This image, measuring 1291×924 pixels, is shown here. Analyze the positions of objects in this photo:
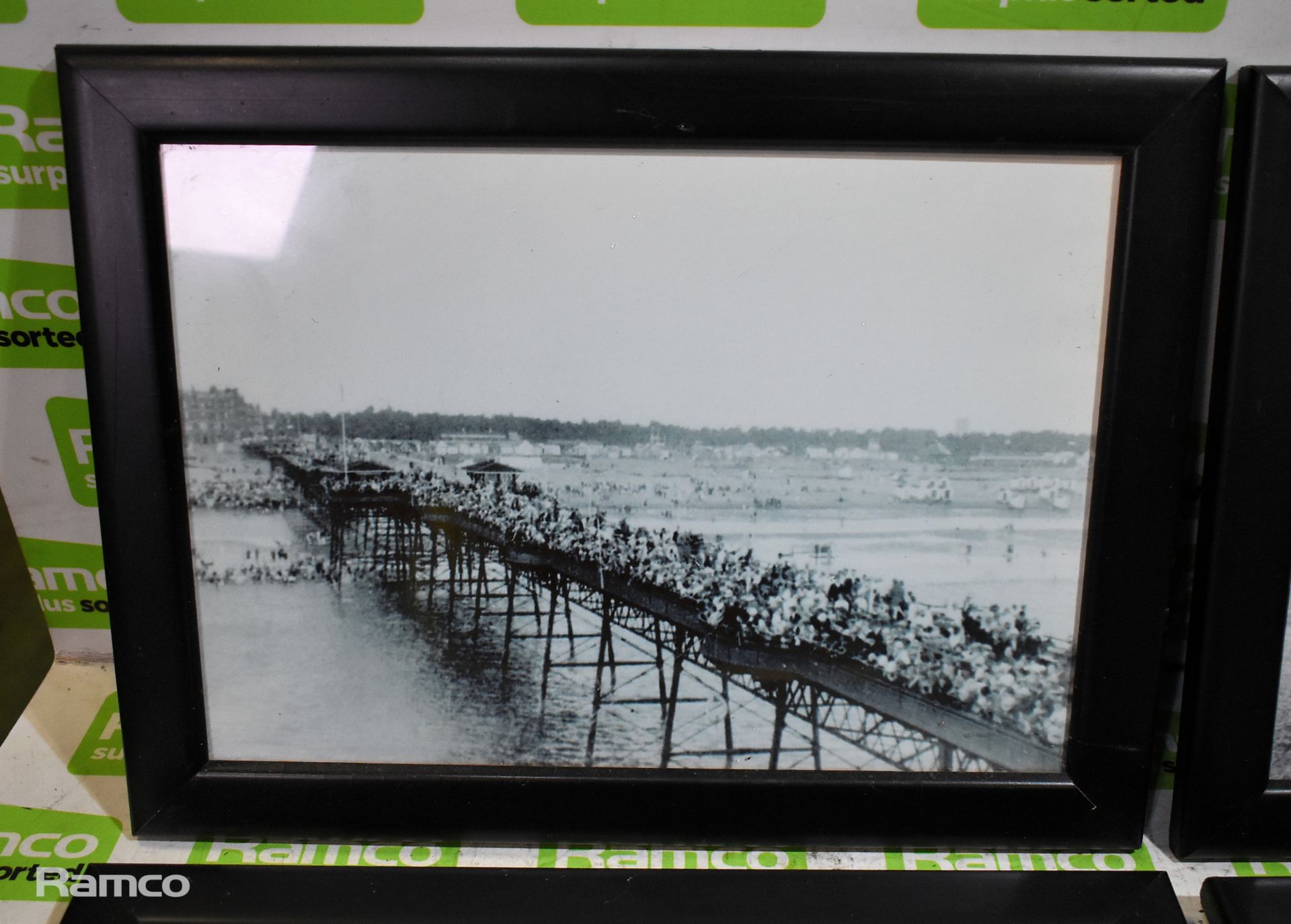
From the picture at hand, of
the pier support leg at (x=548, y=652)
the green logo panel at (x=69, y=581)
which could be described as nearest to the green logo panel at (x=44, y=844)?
the green logo panel at (x=69, y=581)

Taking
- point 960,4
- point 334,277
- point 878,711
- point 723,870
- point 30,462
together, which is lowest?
point 723,870

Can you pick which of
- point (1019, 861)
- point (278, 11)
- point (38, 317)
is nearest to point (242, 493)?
point (38, 317)

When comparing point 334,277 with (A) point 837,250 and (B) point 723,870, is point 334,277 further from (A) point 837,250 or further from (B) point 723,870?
(B) point 723,870

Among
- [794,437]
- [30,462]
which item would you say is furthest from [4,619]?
[794,437]

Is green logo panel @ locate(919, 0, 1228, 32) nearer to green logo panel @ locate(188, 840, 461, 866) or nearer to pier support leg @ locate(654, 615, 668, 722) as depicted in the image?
pier support leg @ locate(654, 615, 668, 722)

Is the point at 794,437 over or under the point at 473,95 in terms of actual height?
under

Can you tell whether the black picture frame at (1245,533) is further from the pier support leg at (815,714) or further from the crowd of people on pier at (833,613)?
the pier support leg at (815,714)

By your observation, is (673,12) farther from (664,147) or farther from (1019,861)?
(1019,861)
